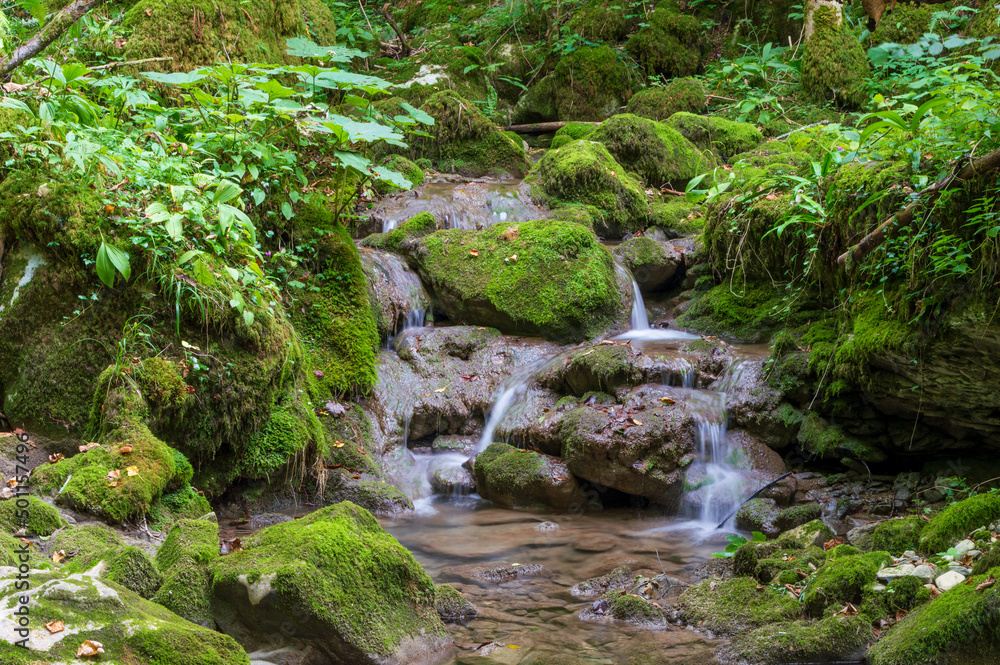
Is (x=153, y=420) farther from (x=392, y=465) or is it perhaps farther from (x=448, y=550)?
(x=392, y=465)

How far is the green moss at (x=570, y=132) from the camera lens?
1203 cm

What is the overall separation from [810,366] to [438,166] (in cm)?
690

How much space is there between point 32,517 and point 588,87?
12530 millimetres

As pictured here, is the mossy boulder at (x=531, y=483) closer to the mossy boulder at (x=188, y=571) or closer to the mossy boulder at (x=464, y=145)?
the mossy boulder at (x=188, y=571)

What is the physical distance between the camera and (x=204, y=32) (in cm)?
798

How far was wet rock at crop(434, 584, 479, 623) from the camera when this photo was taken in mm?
3881

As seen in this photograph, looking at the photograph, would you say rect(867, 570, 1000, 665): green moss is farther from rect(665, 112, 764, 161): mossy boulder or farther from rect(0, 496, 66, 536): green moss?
rect(665, 112, 764, 161): mossy boulder

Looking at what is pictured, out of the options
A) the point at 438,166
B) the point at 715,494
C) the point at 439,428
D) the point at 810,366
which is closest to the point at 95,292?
the point at 439,428

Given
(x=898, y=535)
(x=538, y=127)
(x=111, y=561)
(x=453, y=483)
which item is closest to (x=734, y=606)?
(x=898, y=535)

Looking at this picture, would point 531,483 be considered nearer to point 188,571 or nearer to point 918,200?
point 188,571

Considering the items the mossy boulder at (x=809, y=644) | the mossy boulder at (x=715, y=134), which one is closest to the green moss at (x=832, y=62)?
the mossy boulder at (x=715, y=134)

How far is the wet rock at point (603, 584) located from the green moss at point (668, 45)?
39.5 ft

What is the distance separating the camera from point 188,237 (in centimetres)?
477

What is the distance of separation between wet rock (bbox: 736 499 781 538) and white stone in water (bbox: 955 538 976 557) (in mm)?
1776
